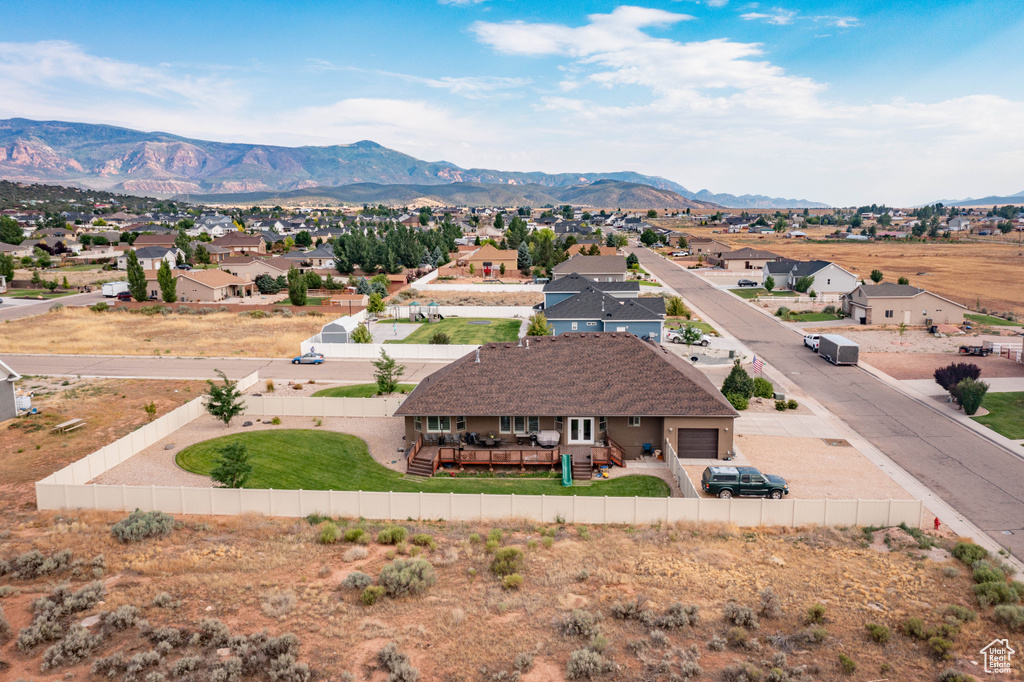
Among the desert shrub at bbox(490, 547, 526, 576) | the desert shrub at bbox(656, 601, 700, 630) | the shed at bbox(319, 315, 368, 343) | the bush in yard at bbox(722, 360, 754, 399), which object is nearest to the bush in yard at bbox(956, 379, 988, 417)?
the bush in yard at bbox(722, 360, 754, 399)

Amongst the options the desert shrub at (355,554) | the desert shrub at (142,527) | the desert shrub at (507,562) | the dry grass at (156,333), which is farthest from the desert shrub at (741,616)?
the dry grass at (156,333)

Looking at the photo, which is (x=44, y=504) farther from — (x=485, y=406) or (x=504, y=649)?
(x=504, y=649)

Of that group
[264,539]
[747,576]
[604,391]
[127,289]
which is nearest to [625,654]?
[747,576]

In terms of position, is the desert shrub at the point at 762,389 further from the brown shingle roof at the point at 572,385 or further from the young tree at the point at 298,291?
the young tree at the point at 298,291

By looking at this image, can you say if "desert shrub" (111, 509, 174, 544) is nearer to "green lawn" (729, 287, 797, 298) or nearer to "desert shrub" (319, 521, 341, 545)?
"desert shrub" (319, 521, 341, 545)

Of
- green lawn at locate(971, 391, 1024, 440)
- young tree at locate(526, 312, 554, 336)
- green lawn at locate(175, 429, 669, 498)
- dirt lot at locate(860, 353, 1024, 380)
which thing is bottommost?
green lawn at locate(175, 429, 669, 498)

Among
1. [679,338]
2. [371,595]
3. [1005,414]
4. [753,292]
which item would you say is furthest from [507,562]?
[753,292]

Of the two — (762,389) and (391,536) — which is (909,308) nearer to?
(762,389)
